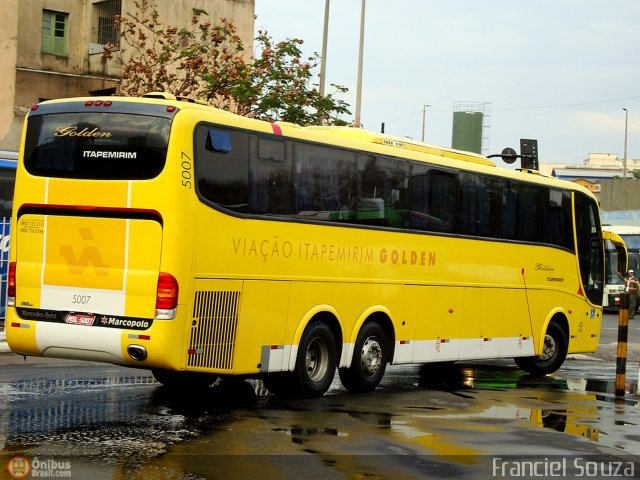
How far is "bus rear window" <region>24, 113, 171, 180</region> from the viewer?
1212cm

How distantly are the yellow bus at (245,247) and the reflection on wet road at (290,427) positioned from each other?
1.86ft

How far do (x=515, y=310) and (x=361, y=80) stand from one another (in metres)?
26.0

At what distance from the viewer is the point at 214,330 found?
40.9 feet

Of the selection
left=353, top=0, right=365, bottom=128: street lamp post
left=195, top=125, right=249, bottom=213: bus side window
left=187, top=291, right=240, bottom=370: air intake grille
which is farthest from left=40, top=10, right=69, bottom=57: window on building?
left=187, top=291, right=240, bottom=370: air intake grille

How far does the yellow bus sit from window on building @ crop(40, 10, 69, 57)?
27589 millimetres

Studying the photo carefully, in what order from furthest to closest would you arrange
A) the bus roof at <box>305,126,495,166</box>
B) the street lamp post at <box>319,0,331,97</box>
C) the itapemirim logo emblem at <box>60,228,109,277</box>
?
the street lamp post at <box>319,0,331,97</box>, the bus roof at <box>305,126,495,166</box>, the itapemirim logo emblem at <box>60,228,109,277</box>

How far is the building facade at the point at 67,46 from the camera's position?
40625 mm

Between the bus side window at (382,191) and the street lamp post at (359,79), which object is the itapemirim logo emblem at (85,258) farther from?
the street lamp post at (359,79)

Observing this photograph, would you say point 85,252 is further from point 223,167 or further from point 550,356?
point 550,356

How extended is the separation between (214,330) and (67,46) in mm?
31881

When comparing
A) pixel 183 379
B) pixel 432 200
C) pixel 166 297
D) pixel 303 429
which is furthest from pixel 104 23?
pixel 303 429

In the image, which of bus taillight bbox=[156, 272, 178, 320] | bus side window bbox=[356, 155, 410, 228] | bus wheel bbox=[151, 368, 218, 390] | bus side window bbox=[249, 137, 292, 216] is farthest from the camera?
bus side window bbox=[356, 155, 410, 228]

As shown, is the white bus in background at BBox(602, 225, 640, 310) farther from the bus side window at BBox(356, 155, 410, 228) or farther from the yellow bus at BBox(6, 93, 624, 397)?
the bus side window at BBox(356, 155, 410, 228)

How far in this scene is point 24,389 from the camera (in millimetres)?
13453
